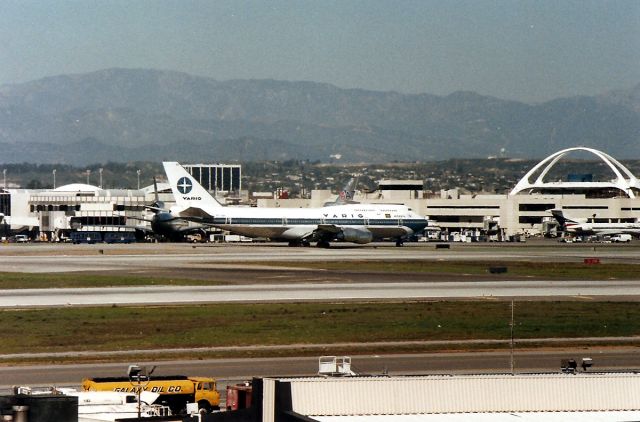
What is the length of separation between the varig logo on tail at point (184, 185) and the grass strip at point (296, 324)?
3275 inches

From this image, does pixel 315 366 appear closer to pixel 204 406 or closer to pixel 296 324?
pixel 204 406

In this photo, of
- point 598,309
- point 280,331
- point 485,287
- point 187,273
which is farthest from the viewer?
point 187,273

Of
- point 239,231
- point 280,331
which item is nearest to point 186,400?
point 280,331

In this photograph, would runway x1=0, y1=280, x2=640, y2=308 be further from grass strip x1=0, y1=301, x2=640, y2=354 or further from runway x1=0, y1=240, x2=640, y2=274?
runway x1=0, y1=240, x2=640, y2=274

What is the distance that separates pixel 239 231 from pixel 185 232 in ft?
118

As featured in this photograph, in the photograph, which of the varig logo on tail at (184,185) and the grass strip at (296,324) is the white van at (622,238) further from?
the grass strip at (296,324)

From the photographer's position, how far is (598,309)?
72.5 meters

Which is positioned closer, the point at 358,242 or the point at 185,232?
the point at 358,242

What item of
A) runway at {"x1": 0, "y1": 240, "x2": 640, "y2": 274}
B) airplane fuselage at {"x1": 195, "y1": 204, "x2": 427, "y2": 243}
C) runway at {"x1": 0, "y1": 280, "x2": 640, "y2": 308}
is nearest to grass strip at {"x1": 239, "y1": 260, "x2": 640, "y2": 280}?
runway at {"x1": 0, "y1": 240, "x2": 640, "y2": 274}

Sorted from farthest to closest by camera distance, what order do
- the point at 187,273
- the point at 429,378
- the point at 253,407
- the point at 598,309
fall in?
the point at 187,273
the point at 598,309
the point at 429,378
the point at 253,407

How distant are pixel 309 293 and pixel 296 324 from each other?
17110mm

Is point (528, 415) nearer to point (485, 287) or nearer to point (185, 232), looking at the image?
point (485, 287)

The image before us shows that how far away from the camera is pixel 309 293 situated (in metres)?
80.7

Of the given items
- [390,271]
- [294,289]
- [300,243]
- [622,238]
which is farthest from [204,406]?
[622,238]
